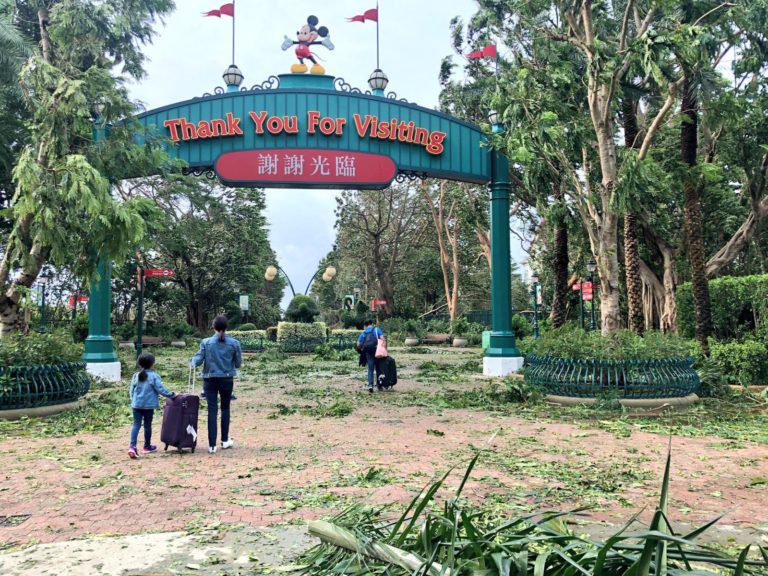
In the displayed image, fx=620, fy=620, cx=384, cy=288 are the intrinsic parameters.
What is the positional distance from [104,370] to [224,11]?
1023 cm

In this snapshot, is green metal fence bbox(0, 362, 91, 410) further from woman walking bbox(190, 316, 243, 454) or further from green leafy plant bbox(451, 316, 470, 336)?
green leafy plant bbox(451, 316, 470, 336)

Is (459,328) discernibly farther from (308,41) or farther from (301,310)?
(308,41)

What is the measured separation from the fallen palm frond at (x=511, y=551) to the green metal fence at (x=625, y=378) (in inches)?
403

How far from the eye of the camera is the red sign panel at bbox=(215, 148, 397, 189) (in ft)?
52.5

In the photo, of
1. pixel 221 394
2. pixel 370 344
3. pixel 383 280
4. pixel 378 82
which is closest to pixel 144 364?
pixel 221 394

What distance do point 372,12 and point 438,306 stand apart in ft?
115

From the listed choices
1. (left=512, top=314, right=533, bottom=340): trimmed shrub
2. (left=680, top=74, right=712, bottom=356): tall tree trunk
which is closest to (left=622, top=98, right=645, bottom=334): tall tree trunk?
(left=680, top=74, right=712, bottom=356): tall tree trunk

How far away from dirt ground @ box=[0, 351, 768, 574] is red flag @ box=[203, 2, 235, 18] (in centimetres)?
1159

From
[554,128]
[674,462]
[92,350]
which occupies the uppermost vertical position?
[554,128]

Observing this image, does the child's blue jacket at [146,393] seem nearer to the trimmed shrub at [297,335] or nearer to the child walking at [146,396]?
the child walking at [146,396]

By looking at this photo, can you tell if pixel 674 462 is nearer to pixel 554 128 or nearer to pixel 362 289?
pixel 554 128

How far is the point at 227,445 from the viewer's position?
7.81 m

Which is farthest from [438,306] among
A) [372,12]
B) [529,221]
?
[372,12]

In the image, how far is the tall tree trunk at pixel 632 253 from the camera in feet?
52.2
